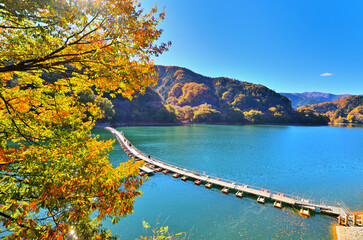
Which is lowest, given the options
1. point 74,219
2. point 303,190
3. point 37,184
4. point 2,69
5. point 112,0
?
point 303,190

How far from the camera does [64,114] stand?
515 cm

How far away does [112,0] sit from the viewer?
12.1 ft

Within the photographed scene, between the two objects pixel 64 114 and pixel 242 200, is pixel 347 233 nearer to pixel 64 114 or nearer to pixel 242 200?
pixel 242 200

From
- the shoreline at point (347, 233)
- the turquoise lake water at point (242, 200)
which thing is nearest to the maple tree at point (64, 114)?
the turquoise lake water at point (242, 200)

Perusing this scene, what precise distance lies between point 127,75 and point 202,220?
15.6 m

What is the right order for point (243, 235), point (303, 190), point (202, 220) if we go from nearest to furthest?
1. point (243, 235)
2. point (202, 220)
3. point (303, 190)

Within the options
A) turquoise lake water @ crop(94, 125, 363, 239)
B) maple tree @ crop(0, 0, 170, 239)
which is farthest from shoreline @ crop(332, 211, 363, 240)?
maple tree @ crop(0, 0, 170, 239)

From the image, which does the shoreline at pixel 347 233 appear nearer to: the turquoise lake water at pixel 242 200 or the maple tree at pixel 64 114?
the turquoise lake water at pixel 242 200

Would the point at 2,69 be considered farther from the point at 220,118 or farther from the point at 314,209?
the point at 220,118

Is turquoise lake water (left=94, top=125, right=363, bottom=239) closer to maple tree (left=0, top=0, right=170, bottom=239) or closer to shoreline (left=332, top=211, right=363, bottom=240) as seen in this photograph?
shoreline (left=332, top=211, right=363, bottom=240)

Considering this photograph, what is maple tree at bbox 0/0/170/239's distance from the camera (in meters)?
3.39

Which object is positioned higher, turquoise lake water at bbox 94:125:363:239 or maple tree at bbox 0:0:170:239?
maple tree at bbox 0:0:170:239

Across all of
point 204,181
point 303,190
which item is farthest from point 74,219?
point 303,190

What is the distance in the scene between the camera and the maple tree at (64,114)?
3390 millimetres
